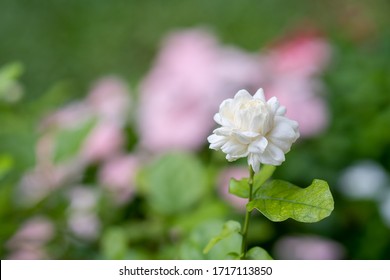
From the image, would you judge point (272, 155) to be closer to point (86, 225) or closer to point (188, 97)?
point (86, 225)

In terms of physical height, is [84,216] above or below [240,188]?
above

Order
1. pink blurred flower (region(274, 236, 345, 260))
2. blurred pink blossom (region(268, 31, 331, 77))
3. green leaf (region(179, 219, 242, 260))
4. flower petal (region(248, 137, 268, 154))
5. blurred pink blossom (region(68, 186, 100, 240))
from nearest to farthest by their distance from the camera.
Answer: flower petal (region(248, 137, 268, 154))
green leaf (region(179, 219, 242, 260))
blurred pink blossom (region(68, 186, 100, 240))
pink blurred flower (region(274, 236, 345, 260))
blurred pink blossom (region(268, 31, 331, 77))

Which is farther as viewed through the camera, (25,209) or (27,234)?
(27,234)

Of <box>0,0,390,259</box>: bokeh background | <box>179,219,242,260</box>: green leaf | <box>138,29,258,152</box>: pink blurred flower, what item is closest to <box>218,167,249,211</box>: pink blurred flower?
<box>0,0,390,259</box>: bokeh background

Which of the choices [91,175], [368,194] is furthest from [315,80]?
[91,175]

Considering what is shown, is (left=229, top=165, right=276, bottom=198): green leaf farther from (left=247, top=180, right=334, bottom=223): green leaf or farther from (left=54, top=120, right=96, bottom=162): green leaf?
(left=54, top=120, right=96, bottom=162): green leaf

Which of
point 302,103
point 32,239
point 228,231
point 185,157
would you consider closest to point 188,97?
point 302,103

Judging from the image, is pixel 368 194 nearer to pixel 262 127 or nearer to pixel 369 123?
pixel 369 123
